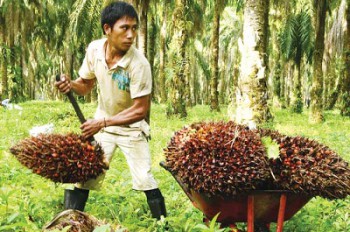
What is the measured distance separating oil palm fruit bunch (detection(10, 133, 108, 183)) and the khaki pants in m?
0.35

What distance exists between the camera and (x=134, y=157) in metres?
3.93

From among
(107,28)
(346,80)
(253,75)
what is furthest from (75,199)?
(346,80)

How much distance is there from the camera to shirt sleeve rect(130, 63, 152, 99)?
12.1 feet

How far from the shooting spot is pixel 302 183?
308cm

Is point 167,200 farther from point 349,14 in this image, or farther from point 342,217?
point 349,14

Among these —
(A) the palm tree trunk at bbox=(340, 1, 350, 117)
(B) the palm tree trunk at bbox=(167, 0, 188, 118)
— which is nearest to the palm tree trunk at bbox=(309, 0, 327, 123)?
(A) the palm tree trunk at bbox=(340, 1, 350, 117)

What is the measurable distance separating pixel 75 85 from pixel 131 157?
75cm

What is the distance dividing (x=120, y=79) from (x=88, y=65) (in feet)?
1.27

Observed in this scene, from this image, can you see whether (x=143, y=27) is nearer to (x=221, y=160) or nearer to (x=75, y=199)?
(x=75, y=199)

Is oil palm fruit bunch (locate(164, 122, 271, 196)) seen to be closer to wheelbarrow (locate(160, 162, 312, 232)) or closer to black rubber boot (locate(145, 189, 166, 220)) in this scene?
wheelbarrow (locate(160, 162, 312, 232))

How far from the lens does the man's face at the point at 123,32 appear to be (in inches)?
142

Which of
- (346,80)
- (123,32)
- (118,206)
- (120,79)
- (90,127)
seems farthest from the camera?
(346,80)

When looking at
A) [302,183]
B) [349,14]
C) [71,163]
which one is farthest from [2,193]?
[349,14]

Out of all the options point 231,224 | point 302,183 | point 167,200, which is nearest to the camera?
point 302,183
